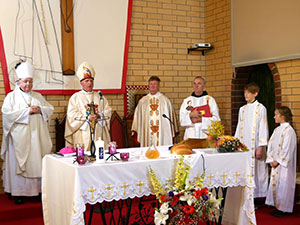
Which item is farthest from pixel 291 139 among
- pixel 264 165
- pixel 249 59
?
pixel 249 59

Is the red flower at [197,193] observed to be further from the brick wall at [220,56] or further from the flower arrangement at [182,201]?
the brick wall at [220,56]

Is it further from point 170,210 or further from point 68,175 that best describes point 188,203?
point 68,175

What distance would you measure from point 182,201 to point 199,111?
9.20ft

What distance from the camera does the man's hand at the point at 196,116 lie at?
261 inches

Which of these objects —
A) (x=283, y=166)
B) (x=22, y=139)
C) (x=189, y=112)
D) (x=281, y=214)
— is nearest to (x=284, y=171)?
(x=283, y=166)

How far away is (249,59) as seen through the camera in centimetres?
710

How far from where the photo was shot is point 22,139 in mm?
5930

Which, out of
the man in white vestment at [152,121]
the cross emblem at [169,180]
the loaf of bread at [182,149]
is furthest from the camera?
the man in white vestment at [152,121]

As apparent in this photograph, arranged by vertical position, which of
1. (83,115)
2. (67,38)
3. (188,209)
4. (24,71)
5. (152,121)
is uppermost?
(67,38)

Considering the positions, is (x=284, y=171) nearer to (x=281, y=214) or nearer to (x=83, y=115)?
(x=281, y=214)

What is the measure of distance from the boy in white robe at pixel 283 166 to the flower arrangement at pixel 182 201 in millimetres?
1682

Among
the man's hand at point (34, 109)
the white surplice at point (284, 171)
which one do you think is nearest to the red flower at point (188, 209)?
the white surplice at point (284, 171)

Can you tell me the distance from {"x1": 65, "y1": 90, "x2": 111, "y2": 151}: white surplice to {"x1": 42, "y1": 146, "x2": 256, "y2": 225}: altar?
5.49 ft

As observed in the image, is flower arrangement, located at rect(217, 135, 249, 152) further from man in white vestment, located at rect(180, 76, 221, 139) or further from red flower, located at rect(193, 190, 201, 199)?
man in white vestment, located at rect(180, 76, 221, 139)
